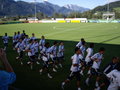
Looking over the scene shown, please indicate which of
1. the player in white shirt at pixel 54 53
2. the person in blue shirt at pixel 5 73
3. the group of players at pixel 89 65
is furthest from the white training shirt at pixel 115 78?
the player in white shirt at pixel 54 53

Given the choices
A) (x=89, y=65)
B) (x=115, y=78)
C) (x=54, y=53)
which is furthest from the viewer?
(x=54, y=53)

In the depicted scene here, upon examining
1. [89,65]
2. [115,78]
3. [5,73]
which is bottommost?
[89,65]

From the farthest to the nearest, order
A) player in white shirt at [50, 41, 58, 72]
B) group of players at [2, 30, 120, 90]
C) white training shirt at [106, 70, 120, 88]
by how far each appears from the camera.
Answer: player in white shirt at [50, 41, 58, 72]
group of players at [2, 30, 120, 90]
white training shirt at [106, 70, 120, 88]

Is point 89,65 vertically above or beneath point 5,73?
beneath

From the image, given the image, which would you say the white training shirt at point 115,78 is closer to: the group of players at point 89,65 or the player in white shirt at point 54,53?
the group of players at point 89,65

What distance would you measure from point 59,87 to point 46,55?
7.59 ft

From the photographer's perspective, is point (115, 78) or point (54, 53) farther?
point (54, 53)

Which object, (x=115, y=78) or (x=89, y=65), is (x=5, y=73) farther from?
(x=89, y=65)

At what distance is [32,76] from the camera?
9953 millimetres

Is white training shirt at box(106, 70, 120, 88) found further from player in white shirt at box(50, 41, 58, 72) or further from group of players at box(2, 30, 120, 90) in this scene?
player in white shirt at box(50, 41, 58, 72)

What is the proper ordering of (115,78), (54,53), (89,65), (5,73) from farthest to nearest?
(54,53)
(89,65)
(115,78)
(5,73)

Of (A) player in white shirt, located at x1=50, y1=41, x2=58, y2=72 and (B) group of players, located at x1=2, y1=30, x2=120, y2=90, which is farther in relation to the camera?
(A) player in white shirt, located at x1=50, y1=41, x2=58, y2=72

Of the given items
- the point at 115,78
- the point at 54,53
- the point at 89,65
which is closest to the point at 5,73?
the point at 115,78

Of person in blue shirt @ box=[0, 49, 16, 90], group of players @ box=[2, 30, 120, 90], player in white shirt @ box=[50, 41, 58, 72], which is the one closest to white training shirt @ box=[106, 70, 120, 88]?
group of players @ box=[2, 30, 120, 90]
